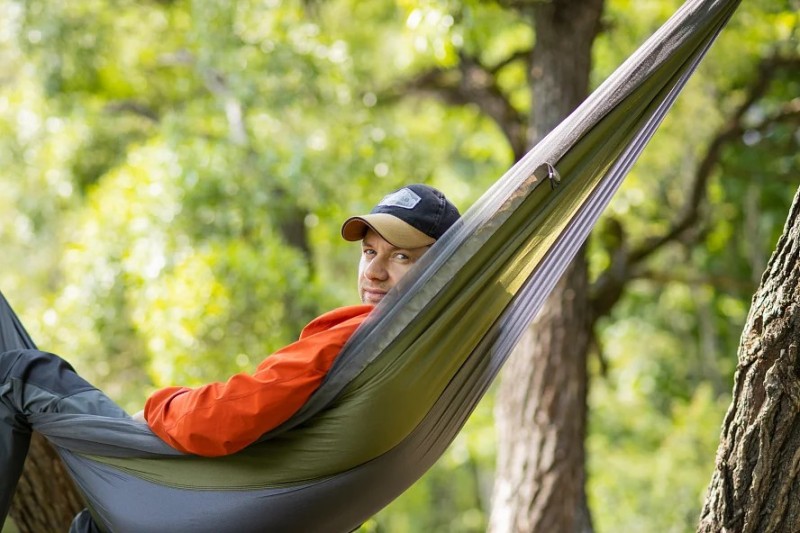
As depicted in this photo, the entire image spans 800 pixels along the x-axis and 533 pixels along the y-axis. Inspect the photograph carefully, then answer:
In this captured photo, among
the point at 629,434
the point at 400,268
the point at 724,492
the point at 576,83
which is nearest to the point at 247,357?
the point at 576,83

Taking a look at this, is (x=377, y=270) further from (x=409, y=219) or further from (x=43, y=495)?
(x=43, y=495)

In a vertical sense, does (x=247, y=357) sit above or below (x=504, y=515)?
above

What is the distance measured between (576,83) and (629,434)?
16.4 feet

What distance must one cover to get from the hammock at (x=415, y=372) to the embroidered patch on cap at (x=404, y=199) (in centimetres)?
14

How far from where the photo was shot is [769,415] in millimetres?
1739

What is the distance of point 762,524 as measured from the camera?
1757mm

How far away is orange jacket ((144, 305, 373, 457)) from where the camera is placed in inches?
65.6

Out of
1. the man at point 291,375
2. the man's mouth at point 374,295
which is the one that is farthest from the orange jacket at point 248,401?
the man's mouth at point 374,295

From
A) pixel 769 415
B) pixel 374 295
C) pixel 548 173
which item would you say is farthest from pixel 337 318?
pixel 769 415

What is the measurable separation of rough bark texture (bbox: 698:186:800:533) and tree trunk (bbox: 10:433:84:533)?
161cm

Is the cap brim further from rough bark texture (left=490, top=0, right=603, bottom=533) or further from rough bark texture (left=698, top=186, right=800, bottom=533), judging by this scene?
rough bark texture (left=490, top=0, right=603, bottom=533)

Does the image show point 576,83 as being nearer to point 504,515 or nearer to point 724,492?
point 504,515

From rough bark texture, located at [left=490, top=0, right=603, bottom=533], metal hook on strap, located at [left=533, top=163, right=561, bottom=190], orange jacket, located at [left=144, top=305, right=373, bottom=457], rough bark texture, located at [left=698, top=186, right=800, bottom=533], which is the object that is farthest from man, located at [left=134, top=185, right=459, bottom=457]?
rough bark texture, located at [left=490, top=0, right=603, bottom=533]

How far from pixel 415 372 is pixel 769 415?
1.98ft
